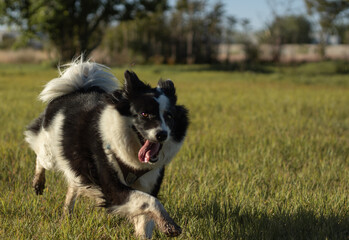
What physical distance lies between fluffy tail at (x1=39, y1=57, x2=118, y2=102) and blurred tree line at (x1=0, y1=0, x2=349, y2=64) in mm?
25212

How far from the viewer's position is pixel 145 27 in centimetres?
4444

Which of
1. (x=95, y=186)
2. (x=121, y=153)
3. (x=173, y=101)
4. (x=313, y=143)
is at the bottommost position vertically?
(x=313, y=143)

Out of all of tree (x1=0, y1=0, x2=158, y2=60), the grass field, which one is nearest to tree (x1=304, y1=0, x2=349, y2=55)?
tree (x1=0, y1=0, x2=158, y2=60)

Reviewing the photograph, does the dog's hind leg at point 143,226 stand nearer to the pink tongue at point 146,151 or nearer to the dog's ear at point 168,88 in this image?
the pink tongue at point 146,151

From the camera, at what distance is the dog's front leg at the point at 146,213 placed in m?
2.80

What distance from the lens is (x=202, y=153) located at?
6.07m

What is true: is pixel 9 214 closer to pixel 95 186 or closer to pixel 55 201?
pixel 55 201

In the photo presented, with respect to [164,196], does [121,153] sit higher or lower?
higher

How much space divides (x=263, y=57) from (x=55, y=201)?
3799 cm

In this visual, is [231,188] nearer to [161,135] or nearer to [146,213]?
[146,213]

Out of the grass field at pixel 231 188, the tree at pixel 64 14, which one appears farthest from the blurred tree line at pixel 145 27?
the grass field at pixel 231 188

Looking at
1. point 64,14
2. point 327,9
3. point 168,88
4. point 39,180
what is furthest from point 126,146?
point 327,9

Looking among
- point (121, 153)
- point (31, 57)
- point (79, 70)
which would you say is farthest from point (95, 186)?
point (31, 57)

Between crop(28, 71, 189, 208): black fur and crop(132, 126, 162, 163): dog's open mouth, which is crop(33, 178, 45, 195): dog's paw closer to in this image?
crop(28, 71, 189, 208): black fur
